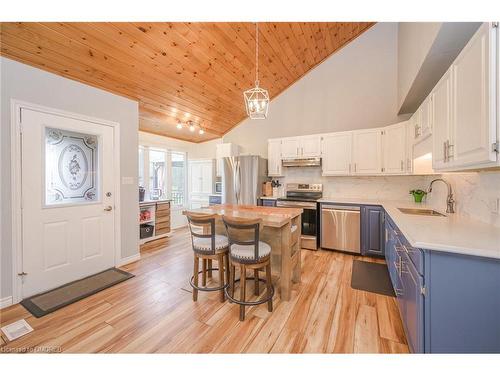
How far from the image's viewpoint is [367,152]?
3.63 meters

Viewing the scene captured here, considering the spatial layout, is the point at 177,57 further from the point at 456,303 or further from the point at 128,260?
the point at 456,303

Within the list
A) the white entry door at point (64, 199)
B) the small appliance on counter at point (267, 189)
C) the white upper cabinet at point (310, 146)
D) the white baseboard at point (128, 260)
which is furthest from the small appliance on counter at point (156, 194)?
the white upper cabinet at point (310, 146)

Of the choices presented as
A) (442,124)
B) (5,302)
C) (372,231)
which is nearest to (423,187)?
(372,231)

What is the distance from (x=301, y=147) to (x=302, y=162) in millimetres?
326

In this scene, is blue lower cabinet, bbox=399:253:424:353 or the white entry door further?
the white entry door

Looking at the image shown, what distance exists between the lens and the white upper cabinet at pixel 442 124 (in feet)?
5.41

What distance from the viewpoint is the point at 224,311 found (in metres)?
2.07

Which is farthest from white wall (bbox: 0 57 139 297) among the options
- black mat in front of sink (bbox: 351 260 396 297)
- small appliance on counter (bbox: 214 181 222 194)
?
black mat in front of sink (bbox: 351 260 396 297)

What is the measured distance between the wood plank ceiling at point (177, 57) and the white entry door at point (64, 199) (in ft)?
2.21

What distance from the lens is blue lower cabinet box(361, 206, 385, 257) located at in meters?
3.27

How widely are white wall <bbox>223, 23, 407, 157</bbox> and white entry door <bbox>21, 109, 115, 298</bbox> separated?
3436mm

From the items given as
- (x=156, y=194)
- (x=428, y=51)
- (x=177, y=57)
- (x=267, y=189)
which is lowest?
(x=156, y=194)

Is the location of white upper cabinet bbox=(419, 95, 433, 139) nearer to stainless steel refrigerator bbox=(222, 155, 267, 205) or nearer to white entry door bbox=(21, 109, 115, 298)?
stainless steel refrigerator bbox=(222, 155, 267, 205)
